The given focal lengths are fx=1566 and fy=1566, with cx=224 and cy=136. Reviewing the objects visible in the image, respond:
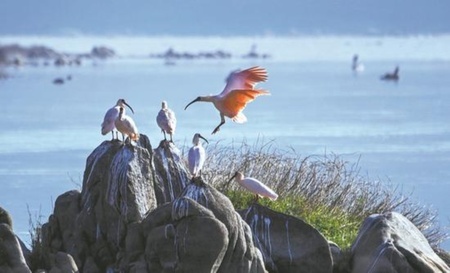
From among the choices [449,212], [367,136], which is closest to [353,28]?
[367,136]

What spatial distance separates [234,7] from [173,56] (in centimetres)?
8477

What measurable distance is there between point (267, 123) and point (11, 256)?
58.1 feet

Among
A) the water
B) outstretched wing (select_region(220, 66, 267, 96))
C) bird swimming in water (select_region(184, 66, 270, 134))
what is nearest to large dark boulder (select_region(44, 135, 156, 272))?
bird swimming in water (select_region(184, 66, 270, 134))

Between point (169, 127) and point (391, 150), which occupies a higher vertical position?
point (169, 127)

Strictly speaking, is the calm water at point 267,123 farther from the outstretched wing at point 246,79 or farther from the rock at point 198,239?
the rock at point 198,239

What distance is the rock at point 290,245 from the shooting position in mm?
12898

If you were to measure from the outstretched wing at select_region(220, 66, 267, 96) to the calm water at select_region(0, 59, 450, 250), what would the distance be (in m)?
2.95

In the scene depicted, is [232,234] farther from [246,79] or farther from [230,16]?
[230,16]

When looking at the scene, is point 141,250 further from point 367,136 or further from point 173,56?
point 173,56

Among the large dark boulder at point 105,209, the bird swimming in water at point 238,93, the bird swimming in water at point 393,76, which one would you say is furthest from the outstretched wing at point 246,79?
the bird swimming in water at point 393,76

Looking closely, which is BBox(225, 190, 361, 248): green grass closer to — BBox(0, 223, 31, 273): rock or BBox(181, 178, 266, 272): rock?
BBox(181, 178, 266, 272): rock

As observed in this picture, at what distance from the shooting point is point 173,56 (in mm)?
87250

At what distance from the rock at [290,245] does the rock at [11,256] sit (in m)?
1.92

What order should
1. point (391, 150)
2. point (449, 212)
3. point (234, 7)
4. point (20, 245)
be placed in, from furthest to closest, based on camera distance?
point (234, 7) → point (391, 150) → point (449, 212) → point (20, 245)
